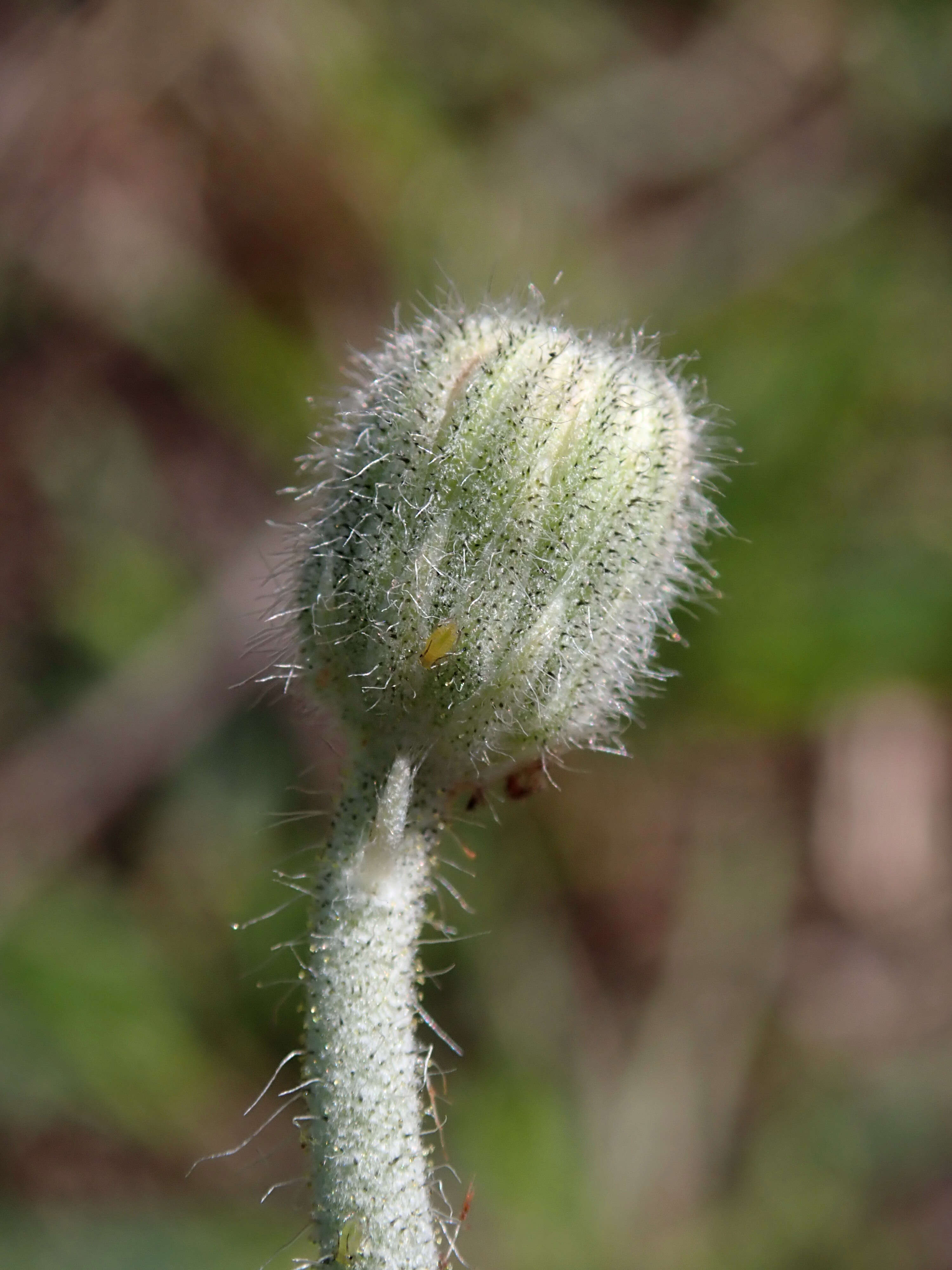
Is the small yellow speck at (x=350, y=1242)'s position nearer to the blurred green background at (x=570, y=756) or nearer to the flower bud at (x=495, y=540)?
the flower bud at (x=495, y=540)

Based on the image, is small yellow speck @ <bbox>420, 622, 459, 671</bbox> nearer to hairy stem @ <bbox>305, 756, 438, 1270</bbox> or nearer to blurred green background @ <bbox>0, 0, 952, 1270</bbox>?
hairy stem @ <bbox>305, 756, 438, 1270</bbox>

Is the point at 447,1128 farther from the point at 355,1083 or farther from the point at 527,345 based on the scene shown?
the point at 527,345

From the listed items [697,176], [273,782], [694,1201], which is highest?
[697,176]

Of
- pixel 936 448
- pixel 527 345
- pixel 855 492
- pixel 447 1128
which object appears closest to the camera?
pixel 527 345

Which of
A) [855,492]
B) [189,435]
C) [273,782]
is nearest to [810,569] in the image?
[855,492]

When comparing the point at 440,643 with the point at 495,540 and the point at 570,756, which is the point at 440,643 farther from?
the point at 570,756

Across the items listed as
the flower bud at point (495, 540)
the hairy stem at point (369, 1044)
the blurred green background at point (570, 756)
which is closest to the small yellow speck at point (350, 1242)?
the hairy stem at point (369, 1044)

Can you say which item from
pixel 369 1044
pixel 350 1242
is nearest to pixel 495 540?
pixel 369 1044
